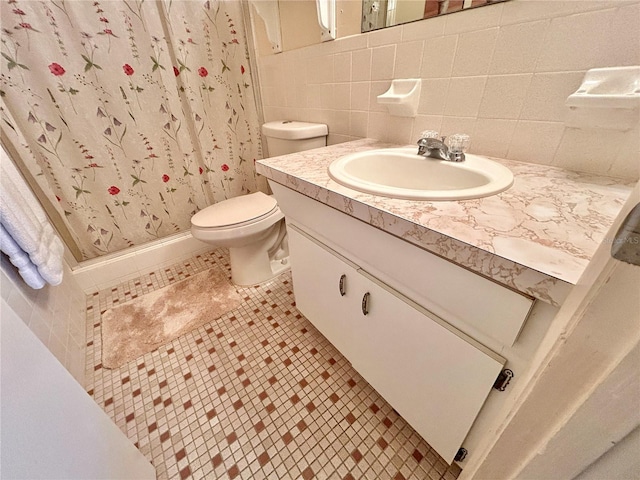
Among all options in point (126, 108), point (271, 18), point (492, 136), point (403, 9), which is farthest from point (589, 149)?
point (126, 108)

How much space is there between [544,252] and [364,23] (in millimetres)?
1003

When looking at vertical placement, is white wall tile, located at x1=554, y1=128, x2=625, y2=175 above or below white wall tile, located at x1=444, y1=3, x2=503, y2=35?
below

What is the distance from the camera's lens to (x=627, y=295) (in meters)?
0.19

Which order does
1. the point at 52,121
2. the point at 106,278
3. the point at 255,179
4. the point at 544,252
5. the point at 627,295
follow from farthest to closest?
the point at 255,179 → the point at 106,278 → the point at 52,121 → the point at 544,252 → the point at 627,295

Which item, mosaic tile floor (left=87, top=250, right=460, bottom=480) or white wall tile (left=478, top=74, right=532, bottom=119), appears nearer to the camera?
white wall tile (left=478, top=74, right=532, bottom=119)

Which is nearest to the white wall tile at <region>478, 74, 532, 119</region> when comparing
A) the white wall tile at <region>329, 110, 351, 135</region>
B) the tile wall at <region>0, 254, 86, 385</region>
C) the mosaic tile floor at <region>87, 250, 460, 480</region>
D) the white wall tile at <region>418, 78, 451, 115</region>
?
the white wall tile at <region>418, 78, 451, 115</region>

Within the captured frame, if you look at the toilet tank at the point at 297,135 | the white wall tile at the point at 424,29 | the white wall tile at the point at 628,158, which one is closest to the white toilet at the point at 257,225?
the toilet tank at the point at 297,135

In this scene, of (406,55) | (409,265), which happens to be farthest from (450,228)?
(406,55)

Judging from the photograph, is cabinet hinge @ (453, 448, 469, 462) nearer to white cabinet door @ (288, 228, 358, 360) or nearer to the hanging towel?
white cabinet door @ (288, 228, 358, 360)

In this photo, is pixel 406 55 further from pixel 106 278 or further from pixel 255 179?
pixel 106 278

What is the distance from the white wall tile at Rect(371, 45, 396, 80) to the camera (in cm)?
88

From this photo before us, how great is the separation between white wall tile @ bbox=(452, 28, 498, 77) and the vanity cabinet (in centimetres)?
65

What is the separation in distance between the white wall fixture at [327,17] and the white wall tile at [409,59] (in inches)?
13.4

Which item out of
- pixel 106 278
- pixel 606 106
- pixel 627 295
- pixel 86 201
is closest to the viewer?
pixel 627 295
